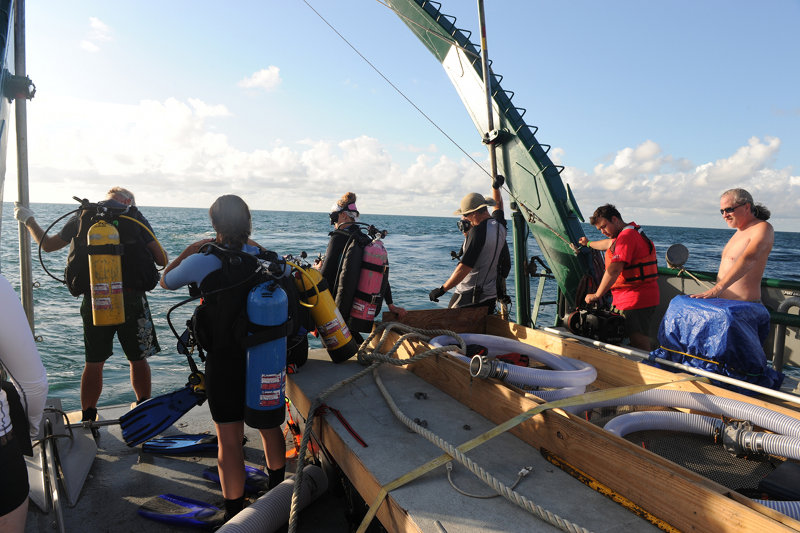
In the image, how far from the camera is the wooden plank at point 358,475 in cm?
203

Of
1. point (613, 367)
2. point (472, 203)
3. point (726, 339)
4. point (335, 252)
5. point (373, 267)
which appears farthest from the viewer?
point (472, 203)

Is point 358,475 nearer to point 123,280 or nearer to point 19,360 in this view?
point 19,360

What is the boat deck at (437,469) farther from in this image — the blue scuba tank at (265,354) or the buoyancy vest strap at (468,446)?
the blue scuba tank at (265,354)

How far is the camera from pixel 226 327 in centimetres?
270

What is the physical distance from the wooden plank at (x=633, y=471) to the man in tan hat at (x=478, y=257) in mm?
2301

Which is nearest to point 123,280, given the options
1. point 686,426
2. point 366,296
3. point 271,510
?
point 366,296

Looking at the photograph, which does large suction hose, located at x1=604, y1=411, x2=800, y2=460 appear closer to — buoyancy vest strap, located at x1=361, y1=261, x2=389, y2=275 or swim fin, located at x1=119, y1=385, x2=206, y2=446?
buoyancy vest strap, located at x1=361, y1=261, x2=389, y2=275

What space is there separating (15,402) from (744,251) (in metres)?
4.98

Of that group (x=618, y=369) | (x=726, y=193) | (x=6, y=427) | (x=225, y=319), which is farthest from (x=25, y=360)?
(x=726, y=193)

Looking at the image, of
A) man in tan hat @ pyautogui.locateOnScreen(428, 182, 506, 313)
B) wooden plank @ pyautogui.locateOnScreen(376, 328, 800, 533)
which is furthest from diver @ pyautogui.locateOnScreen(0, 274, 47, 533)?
man in tan hat @ pyautogui.locateOnScreen(428, 182, 506, 313)

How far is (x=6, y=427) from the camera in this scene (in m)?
1.84

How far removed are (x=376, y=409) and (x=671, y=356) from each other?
2500 mm

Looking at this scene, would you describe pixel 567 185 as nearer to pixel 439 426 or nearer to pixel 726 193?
pixel 726 193

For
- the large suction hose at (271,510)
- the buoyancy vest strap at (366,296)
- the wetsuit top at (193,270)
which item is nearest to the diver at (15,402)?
the wetsuit top at (193,270)
